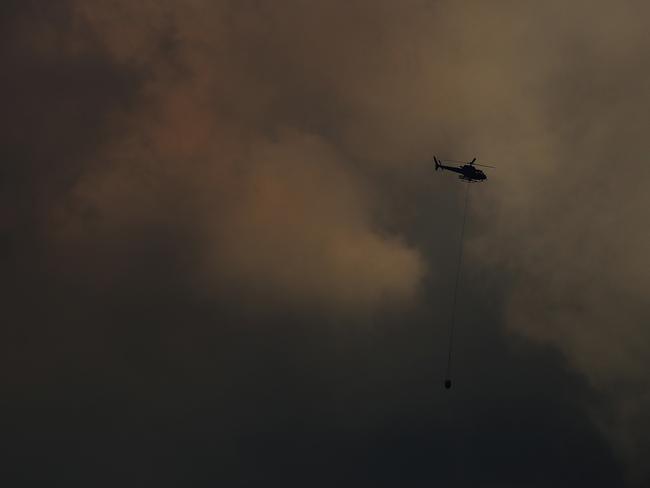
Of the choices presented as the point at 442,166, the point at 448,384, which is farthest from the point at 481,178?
the point at 448,384

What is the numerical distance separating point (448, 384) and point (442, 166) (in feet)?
245

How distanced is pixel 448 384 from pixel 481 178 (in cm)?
7083

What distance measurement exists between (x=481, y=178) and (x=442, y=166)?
12.6 m

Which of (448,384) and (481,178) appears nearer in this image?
(448,384)

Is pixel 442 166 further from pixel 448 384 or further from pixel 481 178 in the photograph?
pixel 448 384

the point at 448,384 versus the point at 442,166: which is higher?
the point at 442,166

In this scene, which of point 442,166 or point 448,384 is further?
point 442,166

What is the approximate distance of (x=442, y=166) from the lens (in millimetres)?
196250

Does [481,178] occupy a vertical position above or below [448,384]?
above

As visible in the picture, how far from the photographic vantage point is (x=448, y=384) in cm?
14925
